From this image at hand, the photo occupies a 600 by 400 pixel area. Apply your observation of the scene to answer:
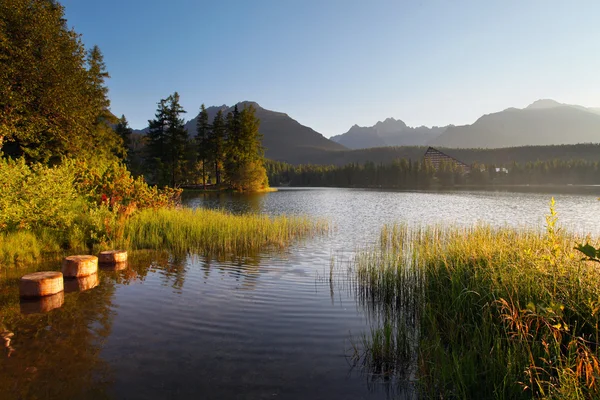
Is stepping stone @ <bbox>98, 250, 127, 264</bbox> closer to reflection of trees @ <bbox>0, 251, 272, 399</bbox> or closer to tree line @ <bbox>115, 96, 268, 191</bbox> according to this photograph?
reflection of trees @ <bbox>0, 251, 272, 399</bbox>

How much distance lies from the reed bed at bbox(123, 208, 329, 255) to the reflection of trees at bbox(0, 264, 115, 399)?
6646mm

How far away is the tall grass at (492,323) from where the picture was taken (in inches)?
165

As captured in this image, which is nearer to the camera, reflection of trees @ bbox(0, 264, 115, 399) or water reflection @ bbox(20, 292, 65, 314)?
reflection of trees @ bbox(0, 264, 115, 399)

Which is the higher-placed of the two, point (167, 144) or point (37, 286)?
point (167, 144)

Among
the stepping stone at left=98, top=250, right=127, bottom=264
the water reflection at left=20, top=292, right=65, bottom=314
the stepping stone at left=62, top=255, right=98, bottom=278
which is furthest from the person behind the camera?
the stepping stone at left=98, top=250, right=127, bottom=264

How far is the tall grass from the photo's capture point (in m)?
4.20

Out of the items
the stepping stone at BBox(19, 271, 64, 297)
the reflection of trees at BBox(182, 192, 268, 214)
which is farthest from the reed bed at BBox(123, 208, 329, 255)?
the stepping stone at BBox(19, 271, 64, 297)

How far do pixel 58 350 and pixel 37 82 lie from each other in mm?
22721

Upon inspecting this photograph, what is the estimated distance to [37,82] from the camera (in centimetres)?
2172

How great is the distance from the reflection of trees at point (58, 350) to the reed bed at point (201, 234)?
6646 mm

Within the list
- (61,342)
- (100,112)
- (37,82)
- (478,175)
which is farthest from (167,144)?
(478,175)

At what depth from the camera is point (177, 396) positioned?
4.61 metres

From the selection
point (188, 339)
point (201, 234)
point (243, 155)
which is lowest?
point (188, 339)

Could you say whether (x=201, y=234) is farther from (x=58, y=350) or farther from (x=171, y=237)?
(x=58, y=350)
